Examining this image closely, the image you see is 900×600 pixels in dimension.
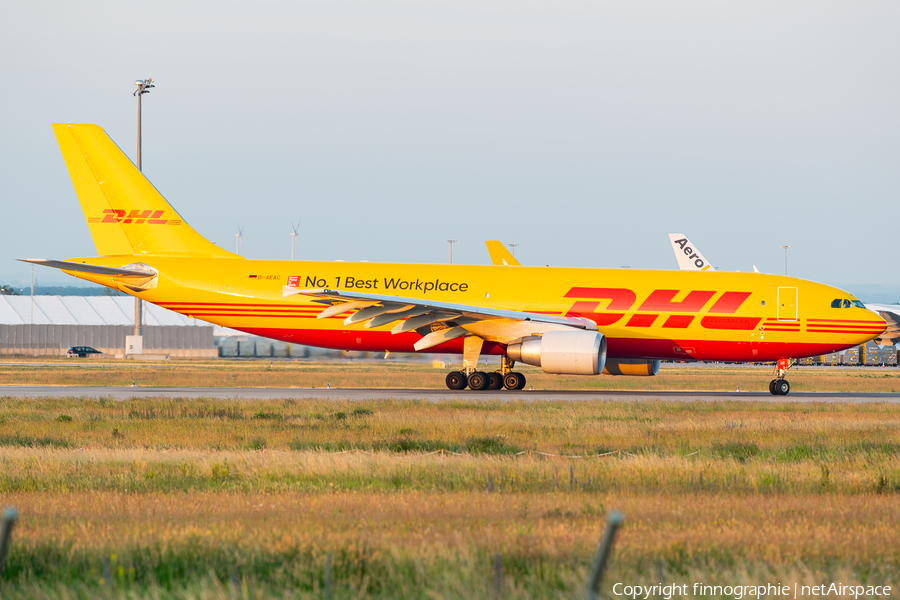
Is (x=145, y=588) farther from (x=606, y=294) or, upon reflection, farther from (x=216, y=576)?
(x=606, y=294)

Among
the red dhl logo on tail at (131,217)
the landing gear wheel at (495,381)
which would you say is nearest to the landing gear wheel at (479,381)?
the landing gear wheel at (495,381)

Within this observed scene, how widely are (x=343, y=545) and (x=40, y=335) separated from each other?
96515 mm

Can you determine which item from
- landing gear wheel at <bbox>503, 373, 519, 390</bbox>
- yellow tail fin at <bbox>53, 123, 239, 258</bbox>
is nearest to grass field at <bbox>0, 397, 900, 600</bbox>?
landing gear wheel at <bbox>503, 373, 519, 390</bbox>

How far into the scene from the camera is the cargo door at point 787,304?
31.1 metres

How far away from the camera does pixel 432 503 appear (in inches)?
418

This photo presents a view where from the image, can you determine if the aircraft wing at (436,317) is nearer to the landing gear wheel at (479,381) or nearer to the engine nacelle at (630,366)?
the landing gear wheel at (479,381)

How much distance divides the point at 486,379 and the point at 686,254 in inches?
1317

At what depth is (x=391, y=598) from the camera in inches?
265

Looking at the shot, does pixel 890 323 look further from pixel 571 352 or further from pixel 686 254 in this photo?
pixel 571 352

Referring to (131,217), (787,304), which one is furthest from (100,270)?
(787,304)

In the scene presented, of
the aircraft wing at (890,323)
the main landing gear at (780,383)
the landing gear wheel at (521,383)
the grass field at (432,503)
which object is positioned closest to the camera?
the grass field at (432,503)

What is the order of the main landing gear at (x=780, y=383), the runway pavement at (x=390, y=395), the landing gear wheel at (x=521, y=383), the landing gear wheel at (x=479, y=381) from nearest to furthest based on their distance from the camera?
1. the runway pavement at (x=390, y=395)
2. the landing gear wheel at (x=479, y=381)
3. the main landing gear at (x=780, y=383)
4. the landing gear wheel at (x=521, y=383)

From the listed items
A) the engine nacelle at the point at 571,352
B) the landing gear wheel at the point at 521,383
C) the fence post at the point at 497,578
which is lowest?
the landing gear wheel at the point at 521,383

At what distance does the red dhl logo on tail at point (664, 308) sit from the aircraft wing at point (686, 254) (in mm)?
30424
